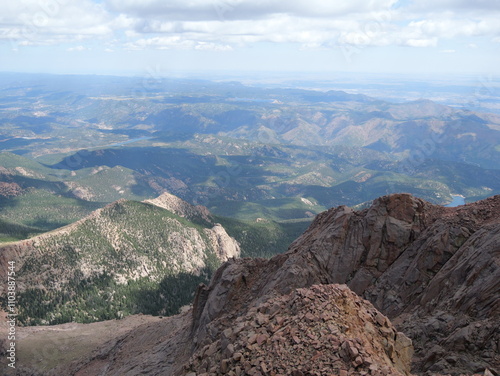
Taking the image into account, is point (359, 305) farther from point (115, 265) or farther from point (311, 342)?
point (115, 265)

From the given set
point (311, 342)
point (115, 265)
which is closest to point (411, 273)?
point (311, 342)

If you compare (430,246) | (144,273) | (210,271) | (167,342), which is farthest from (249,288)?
(210,271)

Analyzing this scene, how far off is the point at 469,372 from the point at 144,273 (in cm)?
14038

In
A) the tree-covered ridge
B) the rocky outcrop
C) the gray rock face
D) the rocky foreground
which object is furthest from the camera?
the tree-covered ridge

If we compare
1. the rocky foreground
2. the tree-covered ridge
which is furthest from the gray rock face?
the tree-covered ridge

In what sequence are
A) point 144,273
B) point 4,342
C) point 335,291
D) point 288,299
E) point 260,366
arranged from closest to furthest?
point 260,366, point 335,291, point 288,299, point 4,342, point 144,273

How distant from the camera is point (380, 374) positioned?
25.5 metres

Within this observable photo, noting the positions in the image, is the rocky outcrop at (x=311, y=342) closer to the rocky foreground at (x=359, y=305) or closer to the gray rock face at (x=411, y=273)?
the rocky foreground at (x=359, y=305)

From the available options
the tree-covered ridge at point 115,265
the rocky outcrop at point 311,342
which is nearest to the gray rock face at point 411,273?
the rocky outcrop at point 311,342

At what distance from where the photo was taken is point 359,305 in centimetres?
3369

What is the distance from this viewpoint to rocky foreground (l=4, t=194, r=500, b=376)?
96.6 feet

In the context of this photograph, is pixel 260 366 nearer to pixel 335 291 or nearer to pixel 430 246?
pixel 335 291

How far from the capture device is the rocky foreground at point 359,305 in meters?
29.4

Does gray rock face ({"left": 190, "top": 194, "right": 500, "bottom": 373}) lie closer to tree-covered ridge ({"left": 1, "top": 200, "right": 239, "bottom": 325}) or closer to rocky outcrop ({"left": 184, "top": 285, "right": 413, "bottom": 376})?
rocky outcrop ({"left": 184, "top": 285, "right": 413, "bottom": 376})
